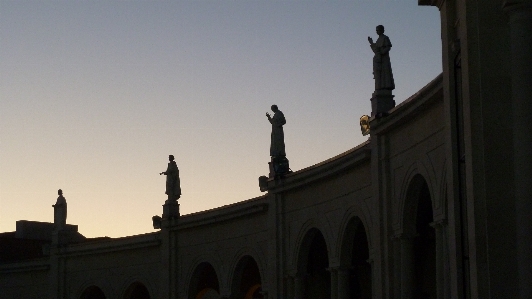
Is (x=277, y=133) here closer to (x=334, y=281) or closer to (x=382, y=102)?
(x=334, y=281)

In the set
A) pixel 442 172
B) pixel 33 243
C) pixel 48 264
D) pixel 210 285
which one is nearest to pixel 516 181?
pixel 442 172

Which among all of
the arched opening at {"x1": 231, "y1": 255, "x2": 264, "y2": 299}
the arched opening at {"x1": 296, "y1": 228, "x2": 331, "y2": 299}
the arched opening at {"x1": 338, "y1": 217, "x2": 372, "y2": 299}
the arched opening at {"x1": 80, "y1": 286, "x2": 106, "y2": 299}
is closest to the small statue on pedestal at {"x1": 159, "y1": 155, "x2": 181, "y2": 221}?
the arched opening at {"x1": 231, "y1": 255, "x2": 264, "y2": 299}

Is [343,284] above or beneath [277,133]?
beneath

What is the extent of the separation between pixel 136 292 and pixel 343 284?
19.6 meters

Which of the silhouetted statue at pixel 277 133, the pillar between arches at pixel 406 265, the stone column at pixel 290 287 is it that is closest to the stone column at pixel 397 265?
the pillar between arches at pixel 406 265

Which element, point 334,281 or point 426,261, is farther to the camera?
point 334,281

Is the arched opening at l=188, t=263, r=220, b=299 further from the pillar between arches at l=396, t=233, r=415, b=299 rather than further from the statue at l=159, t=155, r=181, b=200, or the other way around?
the pillar between arches at l=396, t=233, r=415, b=299

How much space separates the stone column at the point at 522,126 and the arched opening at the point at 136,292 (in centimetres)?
3466

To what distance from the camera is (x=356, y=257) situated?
3503 cm

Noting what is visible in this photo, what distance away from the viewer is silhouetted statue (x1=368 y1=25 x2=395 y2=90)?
28.3 m

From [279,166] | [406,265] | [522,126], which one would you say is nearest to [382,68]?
[406,265]

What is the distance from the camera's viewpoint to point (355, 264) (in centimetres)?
3500

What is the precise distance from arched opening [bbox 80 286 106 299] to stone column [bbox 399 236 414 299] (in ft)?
85.3

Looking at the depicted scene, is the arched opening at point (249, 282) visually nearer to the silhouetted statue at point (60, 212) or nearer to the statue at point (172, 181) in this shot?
the statue at point (172, 181)
